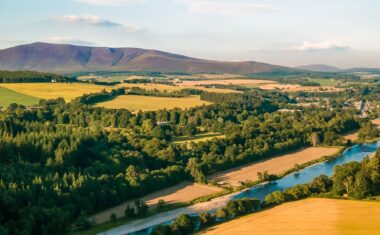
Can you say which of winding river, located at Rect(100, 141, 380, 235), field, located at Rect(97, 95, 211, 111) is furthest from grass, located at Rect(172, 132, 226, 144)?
field, located at Rect(97, 95, 211, 111)

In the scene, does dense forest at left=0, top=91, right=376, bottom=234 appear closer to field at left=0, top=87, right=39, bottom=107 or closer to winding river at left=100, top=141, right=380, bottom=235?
winding river at left=100, top=141, right=380, bottom=235

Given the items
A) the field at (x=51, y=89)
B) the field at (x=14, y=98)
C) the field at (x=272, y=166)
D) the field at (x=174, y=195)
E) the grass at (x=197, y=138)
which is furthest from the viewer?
the field at (x=51, y=89)

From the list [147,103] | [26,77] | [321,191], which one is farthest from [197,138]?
[26,77]

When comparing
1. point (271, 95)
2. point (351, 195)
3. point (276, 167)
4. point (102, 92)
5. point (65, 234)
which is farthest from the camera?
point (271, 95)

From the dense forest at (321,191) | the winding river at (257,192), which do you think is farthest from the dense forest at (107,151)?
the dense forest at (321,191)

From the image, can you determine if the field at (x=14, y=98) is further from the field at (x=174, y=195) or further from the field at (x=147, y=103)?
the field at (x=174, y=195)

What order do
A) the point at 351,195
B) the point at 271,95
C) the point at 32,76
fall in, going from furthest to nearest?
1. the point at 271,95
2. the point at 32,76
3. the point at 351,195

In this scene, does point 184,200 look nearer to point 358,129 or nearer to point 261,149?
point 261,149

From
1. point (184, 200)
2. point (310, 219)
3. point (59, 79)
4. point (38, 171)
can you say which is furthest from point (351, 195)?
point (59, 79)
